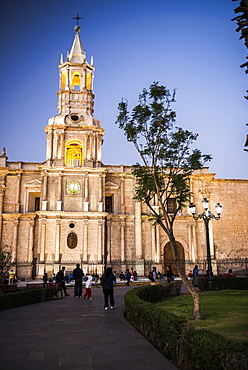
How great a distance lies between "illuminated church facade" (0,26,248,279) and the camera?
99.4 ft

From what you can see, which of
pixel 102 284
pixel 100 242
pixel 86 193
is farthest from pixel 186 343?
pixel 86 193

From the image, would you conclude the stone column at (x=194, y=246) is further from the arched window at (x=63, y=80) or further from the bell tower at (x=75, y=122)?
the arched window at (x=63, y=80)

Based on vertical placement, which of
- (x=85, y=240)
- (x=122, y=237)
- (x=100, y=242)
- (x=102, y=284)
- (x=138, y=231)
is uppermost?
(x=138, y=231)

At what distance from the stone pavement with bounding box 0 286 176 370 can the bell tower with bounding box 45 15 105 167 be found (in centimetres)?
2197

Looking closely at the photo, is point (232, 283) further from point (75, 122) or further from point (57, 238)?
point (75, 122)

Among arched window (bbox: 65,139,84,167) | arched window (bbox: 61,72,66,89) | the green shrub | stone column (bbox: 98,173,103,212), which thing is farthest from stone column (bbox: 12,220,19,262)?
the green shrub

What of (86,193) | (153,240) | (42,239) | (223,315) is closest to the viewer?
(223,315)

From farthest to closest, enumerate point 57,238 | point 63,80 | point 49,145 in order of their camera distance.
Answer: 1. point 63,80
2. point 49,145
3. point 57,238

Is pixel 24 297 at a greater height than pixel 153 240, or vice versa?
pixel 153 240

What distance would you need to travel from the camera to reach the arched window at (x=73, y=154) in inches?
1344

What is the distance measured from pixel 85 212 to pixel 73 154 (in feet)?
25.2

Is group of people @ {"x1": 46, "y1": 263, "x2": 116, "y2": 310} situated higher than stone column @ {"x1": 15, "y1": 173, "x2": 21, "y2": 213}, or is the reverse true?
stone column @ {"x1": 15, "y1": 173, "x2": 21, "y2": 213}

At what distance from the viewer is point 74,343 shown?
24.3 ft

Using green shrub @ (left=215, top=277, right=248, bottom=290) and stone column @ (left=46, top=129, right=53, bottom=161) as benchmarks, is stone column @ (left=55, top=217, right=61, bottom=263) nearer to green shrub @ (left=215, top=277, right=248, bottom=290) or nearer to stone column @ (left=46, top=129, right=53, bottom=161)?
stone column @ (left=46, top=129, right=53, bottom=161)
